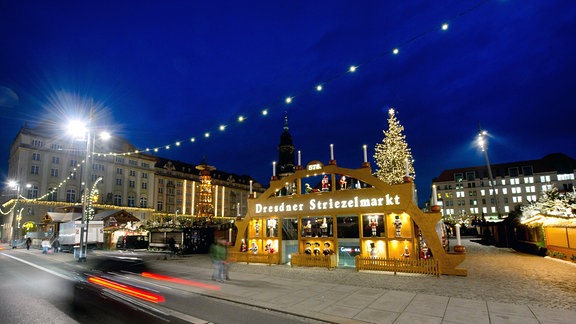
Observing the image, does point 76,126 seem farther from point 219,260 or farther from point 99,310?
point 99,310

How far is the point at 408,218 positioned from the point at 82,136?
2374 centimetres

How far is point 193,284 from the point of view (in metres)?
12.9

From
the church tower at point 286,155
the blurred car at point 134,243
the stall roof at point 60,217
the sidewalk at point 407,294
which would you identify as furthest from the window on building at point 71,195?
the sidewalk at point 407,294

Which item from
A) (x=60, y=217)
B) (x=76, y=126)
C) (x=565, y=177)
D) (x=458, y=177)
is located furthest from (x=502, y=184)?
(x=60, y=217)

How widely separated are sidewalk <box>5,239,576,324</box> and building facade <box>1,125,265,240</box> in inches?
1438

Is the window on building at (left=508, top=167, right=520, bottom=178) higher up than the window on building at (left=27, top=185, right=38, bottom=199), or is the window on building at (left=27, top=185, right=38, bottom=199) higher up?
the window on building at (left=508, top=167, right=520, bottom=178)

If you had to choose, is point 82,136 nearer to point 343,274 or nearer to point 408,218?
point 343,274

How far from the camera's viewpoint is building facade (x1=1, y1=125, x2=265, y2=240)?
57094 mm

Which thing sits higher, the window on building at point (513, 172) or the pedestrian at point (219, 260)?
the window on building at point (513, 172)

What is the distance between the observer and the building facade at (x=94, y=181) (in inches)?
2248

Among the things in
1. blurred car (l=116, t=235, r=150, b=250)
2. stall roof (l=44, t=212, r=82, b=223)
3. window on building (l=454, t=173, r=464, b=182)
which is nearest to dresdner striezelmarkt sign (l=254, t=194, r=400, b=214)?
blurred car (l=116, t=235, r=150, b=250)

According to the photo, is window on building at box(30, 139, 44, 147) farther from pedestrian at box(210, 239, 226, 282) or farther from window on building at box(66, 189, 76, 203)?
pedestrian at box(210, 239, 226, 282)

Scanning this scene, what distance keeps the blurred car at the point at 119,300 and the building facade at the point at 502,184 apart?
8028 centimetres

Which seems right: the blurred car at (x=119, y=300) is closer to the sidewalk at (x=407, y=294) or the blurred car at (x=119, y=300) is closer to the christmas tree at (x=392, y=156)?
the sidewalk at (x=407, y=294)
